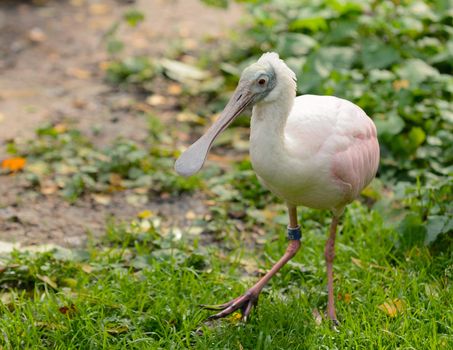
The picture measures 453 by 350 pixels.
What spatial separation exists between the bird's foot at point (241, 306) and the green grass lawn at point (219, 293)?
0.17 ft

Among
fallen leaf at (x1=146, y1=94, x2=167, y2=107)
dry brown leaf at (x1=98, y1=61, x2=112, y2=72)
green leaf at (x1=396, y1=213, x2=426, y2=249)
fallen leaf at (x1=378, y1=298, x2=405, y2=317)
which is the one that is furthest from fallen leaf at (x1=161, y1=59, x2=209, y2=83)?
fallen leaf at (x1=378, y1=298, x2=405, y2=317)

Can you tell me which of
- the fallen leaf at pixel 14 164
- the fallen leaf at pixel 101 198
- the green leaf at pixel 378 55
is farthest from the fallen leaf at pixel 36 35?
the green leaf at pixel 378 55

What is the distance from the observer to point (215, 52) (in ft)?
24.8

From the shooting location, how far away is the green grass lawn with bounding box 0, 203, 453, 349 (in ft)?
12.0

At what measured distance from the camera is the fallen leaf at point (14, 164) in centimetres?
553

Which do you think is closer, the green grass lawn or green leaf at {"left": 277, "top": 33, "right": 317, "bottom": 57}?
the green grass lawn

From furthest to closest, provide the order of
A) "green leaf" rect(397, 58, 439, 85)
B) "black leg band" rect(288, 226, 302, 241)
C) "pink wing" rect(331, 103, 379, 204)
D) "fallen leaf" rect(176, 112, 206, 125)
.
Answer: "fallen leaf" rect(176, 112, 206, 125) < "green leaf" rect(397, 58, 439, 85) < "black leg band" rect(288, 226, 302, 241) < "pink wing" rect(331, 103, 379, 204)

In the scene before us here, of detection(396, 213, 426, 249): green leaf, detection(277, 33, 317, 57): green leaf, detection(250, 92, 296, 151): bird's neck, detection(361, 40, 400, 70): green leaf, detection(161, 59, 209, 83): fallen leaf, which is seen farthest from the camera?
detection(161, 59, 209, 83): fallen leaf

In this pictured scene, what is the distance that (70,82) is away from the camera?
7.13 meters

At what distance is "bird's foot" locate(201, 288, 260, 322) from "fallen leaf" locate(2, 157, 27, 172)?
2.24 m

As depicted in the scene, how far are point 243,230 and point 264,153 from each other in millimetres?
1492

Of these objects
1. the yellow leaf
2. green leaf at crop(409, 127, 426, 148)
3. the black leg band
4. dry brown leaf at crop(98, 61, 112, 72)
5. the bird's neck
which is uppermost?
the bird's neck

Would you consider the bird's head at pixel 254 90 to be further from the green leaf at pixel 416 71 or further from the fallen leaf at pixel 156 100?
the fallen leaf at pixel 156 100

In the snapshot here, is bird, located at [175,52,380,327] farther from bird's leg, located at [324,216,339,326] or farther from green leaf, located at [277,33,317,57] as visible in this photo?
green leaf, located at [277,33,317,57]
